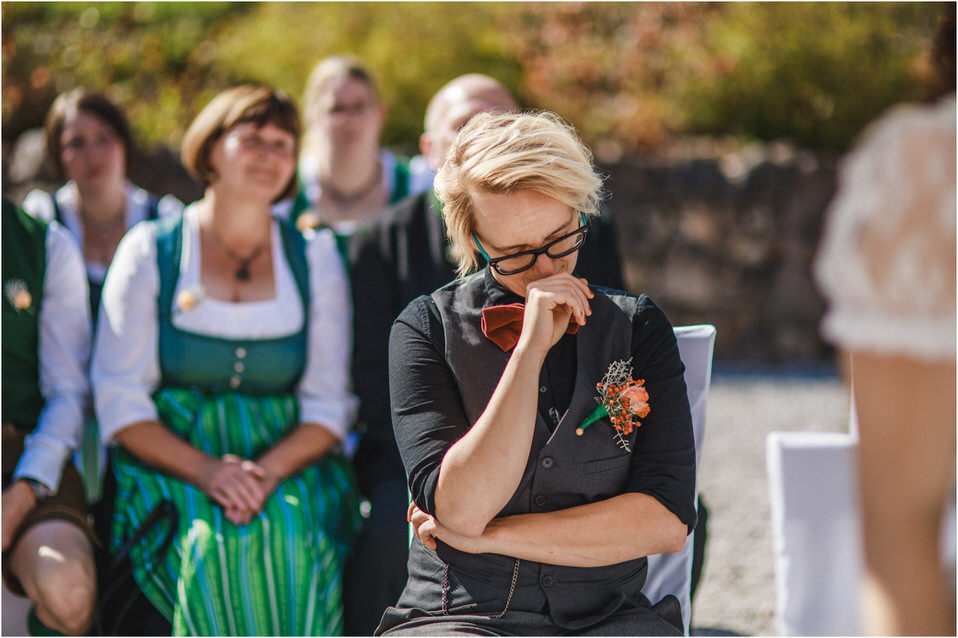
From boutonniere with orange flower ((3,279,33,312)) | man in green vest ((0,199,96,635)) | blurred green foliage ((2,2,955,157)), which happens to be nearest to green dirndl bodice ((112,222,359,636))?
man in green vest ((0,199,96,635))

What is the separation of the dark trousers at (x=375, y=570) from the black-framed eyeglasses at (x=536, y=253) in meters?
1.00

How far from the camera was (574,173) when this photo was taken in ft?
6.64

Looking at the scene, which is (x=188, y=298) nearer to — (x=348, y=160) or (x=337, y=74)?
(x=348, y=160)

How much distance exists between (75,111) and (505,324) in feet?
8.91

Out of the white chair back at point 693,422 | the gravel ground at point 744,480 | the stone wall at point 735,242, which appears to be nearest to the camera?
the white chair back at point 693,422

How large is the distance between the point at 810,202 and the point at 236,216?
21.1 ft

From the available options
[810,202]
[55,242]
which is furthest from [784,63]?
[55,242]

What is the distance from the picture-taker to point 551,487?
2.02 metres

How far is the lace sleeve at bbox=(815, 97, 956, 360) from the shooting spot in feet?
3.67

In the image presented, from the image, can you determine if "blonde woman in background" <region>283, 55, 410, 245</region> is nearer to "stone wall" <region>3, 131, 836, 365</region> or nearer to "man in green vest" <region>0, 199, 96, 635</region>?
"man in green vest" <region>0, 199, 96, 635</region>

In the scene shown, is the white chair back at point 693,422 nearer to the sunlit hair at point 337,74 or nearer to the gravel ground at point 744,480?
the gravel ground at point 744,480

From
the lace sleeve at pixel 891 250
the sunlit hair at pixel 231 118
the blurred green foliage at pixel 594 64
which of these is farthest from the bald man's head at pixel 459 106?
the blurred green foliage at pixel 594 64

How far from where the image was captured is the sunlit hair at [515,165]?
2.00m

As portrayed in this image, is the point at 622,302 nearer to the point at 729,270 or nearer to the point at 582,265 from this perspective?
the point at 582,265
